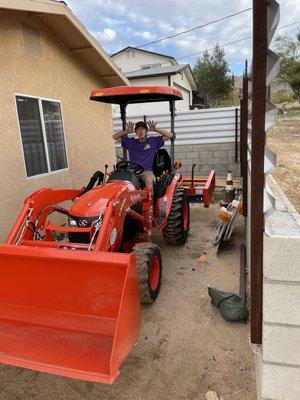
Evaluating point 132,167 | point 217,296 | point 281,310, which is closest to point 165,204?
point 132,167

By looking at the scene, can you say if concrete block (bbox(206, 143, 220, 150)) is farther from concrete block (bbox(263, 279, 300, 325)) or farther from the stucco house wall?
concrete block (bbox(263, 279, 300, 325))

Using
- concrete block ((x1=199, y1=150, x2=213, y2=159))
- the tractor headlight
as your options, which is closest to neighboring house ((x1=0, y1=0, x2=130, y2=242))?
the tractor headlight

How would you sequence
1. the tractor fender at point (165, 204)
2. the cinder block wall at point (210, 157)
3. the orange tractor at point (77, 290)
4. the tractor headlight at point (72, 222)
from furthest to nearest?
the cinder block wall at point (210, 157) < the tractor fender at point (165, 204) < the tractor headlight at point (72, 222) < the orange tractor at point (77, 290)

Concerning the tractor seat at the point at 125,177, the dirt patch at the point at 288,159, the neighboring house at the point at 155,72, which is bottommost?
the dirt patch at the point at 288,159

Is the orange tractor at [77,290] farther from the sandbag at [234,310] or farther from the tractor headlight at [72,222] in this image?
the sandbag at [234,310]

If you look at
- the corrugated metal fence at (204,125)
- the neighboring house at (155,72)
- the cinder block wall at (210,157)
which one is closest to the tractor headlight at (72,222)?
the cinder block wall at (210,157)

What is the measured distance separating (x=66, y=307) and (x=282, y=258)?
1.71 meters

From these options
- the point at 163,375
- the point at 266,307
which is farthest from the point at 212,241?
the point at 266,307

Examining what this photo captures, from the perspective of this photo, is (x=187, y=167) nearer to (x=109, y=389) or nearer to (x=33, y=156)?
(x=33, y=156)

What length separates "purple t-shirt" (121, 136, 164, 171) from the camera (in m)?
5.07

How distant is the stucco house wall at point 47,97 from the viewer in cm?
497

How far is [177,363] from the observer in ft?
9.27

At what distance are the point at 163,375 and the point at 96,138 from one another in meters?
6.13

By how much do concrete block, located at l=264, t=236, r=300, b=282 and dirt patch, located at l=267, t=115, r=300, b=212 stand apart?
263 cm
